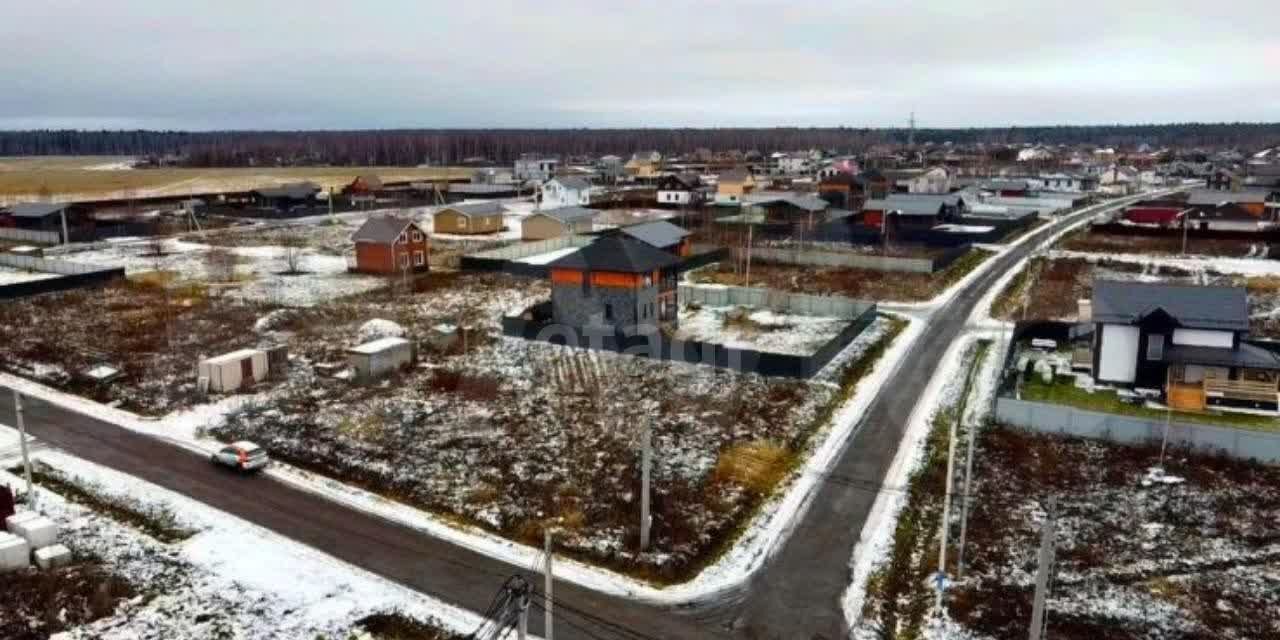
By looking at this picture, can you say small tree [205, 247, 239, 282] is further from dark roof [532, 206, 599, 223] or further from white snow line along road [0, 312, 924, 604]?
dark roof [532, 206, 599, 223]

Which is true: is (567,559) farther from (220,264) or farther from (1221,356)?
Result: (220,264)

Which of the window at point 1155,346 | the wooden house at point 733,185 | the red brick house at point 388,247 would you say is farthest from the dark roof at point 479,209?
the window at point 1155,346

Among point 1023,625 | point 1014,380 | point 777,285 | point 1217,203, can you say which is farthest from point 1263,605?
point 1217,203

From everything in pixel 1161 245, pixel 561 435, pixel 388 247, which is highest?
pixel 388 247

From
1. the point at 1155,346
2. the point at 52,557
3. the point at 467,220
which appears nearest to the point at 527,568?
the point at 52,557

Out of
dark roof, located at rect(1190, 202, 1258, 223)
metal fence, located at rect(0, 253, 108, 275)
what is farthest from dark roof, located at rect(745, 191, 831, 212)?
metal fence, located at rect(0, 253, 108, 275)
